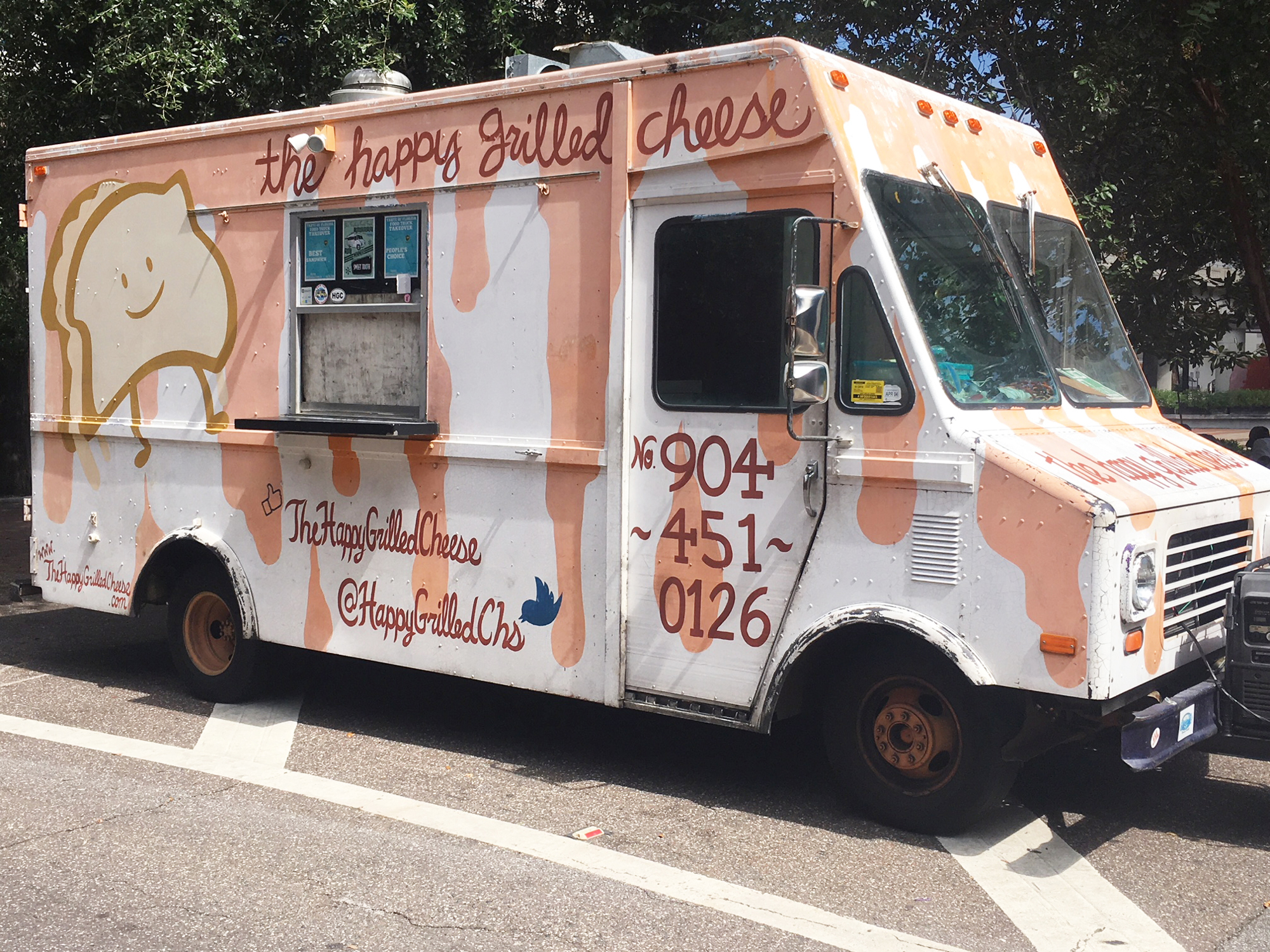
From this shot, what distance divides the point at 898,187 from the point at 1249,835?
301cm

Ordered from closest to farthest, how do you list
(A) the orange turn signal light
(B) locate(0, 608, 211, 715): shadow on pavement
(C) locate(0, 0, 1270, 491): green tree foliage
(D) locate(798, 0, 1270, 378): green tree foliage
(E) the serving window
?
1. (A) the orange turn signal light
2. (E) the serving window
3. (B) locate(0, 608, 211, 715): shadow on pavement
4. (D) locate(798, 0, 1270, 378): green tree foliage
5. (C) locate(0, 0, 1270, 491): green tree foliage

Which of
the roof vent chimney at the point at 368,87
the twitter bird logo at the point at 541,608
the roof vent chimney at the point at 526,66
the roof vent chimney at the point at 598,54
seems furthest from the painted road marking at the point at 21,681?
the roof vent chimney at the point at 598,54

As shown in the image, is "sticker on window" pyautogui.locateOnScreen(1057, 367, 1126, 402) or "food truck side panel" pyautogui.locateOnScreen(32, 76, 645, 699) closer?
"sticker on window" pyautogui.locateOnScreen(1057, 367, 1126, 402)

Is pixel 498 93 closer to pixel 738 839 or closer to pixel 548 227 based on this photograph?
pixel 548 227

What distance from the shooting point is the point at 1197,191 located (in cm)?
1098

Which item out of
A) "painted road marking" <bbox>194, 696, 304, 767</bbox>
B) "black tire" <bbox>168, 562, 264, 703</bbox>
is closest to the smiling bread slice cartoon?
"black tire" <bbox>168, 562, 264, 703</bbox>

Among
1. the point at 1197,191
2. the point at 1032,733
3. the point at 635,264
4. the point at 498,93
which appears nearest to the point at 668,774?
the point at 1032,733

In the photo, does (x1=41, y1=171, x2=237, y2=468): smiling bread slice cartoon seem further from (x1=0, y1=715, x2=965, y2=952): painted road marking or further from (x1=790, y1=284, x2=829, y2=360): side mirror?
(x1=790, y1=284, x2=829, y2=360): side mirror

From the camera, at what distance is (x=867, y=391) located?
17.4 ft

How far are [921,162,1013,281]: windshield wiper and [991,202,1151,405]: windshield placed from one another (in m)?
0.10

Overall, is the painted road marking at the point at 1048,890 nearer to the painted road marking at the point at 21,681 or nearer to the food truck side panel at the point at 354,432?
the food truck side panel at the point at 354,432

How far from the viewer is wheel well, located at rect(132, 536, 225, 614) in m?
7.61

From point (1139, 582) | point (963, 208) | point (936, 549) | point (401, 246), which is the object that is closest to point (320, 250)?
point (401, 246)

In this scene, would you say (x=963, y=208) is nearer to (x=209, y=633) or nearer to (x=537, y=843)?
(x=537, y=843)
